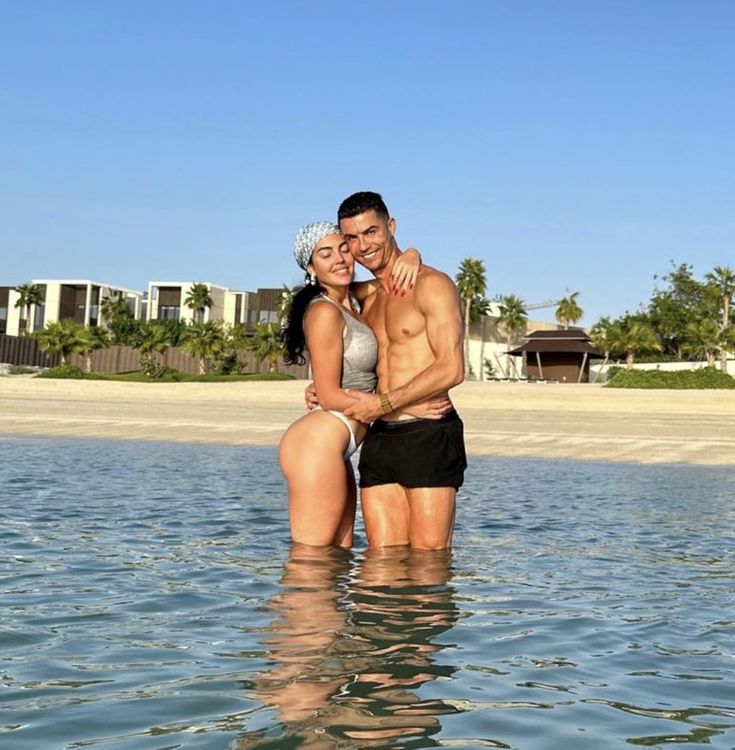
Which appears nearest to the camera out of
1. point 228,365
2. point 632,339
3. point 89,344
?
point 89,344

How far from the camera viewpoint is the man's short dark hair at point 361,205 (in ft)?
18.8

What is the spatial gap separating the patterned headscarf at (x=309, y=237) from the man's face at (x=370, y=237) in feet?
0.26

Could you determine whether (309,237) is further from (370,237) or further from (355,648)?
(355,648)

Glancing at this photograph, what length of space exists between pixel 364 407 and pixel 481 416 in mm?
25168

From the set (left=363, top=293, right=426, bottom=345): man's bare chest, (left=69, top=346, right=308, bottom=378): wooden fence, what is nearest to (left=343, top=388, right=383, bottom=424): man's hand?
(left=363, top=293, right=426, bottom=345): man's bare chest

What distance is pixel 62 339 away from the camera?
6825 cm

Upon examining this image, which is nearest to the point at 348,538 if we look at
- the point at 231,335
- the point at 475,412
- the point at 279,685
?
the point at 279,685

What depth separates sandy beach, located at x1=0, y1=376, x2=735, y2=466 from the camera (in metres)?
22.7

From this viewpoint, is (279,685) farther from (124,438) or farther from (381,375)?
(124,438)

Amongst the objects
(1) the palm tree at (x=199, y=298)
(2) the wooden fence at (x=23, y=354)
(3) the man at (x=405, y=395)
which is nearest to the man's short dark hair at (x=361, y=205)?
(3) the man at (x=405, y=395)

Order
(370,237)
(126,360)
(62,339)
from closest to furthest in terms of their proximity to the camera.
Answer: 1. (370,237)
2. (62,339)
3. (126,360)

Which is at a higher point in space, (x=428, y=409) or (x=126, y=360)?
(x=126, y=360)

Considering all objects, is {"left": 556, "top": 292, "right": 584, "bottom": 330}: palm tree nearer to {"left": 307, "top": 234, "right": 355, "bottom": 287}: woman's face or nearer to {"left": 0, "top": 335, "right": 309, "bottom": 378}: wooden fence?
{"left": 0, "top": 335, "right": 309, "bottom": 378}: wooden fence

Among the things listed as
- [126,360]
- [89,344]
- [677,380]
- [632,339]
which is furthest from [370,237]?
[126,360]
